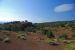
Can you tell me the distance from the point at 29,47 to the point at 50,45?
55.5 inches

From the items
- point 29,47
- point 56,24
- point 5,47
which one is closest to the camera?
point 5,47

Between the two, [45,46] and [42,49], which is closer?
[42,49]

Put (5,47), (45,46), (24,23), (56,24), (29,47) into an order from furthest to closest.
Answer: (56,24), (24,23), (45,46), (29,47), (5,47)

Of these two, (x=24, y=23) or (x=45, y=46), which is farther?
(x=24, y=23)

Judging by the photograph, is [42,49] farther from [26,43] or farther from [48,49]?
[26,43]

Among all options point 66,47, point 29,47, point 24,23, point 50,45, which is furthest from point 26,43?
point 24,23

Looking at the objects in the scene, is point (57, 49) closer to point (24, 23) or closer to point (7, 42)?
point (7, 42)

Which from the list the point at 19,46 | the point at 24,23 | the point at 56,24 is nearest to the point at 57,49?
the point at 19,46

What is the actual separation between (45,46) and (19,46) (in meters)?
1.39

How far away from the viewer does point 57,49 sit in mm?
9102

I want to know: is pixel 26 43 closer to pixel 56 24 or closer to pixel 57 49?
pixel 57 49

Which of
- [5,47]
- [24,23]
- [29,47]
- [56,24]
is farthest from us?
[56,24]

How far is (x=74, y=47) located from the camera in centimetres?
977

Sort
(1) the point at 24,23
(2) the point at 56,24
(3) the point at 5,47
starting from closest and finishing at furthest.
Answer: (3) the point at 5,47 < (1) the point at 24,23 < (2) the point at 56,24
